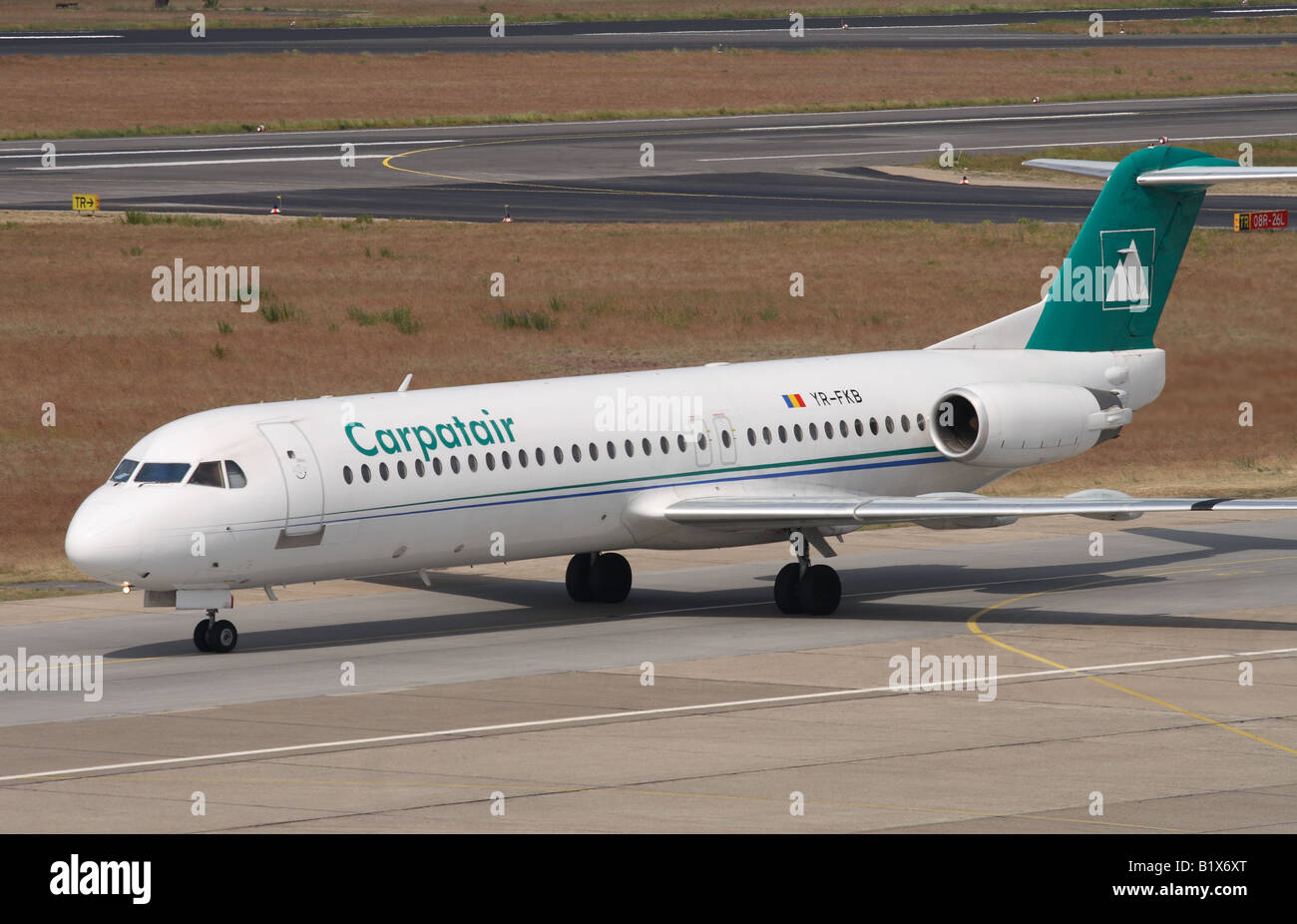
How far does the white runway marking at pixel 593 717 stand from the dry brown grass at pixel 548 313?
597 inches

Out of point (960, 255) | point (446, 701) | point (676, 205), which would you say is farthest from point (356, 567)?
point (676, 205)

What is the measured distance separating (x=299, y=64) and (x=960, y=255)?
63.7m

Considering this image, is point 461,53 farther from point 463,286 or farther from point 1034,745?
point 1034,745

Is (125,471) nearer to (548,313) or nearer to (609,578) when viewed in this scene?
(609,578)

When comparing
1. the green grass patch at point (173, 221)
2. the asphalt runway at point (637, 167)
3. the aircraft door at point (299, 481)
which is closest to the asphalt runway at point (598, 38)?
the asphalt runway at point (637, 167)

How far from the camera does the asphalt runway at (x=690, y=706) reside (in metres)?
19.2

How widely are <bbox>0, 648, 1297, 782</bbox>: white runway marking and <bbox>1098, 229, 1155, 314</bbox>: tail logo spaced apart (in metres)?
9.33

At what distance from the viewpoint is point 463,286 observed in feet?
193

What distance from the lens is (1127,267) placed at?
3538cm

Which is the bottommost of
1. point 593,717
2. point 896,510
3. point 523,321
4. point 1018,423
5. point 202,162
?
point 593,717

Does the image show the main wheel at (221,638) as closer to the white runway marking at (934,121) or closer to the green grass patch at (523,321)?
the green grass patch at (523,321)

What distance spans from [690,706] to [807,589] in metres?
6.93

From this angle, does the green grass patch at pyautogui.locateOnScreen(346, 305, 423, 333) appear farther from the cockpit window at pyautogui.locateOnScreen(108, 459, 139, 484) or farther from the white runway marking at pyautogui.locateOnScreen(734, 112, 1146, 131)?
the white runway marking at pyautogui.locateOnScreen(734, 112, 1146, 131)

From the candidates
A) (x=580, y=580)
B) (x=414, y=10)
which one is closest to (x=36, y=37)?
(x=414, y=10)
